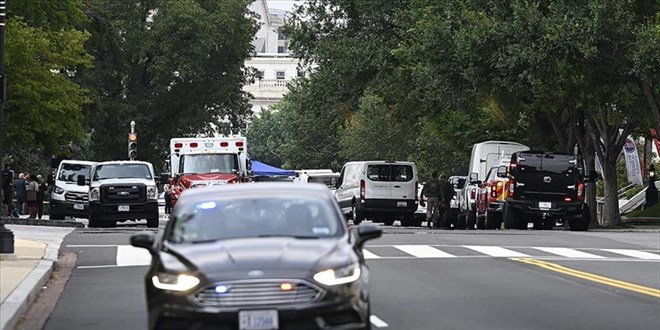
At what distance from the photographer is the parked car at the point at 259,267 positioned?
11.3 metres

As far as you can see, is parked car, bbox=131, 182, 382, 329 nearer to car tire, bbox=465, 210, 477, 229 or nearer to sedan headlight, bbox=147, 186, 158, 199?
sedan headlight, bbox=147, 186, 158, 199

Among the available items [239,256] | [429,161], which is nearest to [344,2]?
[429,161]

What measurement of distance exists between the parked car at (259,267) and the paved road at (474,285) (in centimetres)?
261

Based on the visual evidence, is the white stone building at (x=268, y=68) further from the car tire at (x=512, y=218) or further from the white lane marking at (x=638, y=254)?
the white lane marking at (x=638, y=254)

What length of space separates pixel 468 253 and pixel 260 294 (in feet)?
52.4

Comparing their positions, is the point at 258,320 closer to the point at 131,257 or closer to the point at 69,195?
the point at 131,257

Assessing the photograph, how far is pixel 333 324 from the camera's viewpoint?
11406mm

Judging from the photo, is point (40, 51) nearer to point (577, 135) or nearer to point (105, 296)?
point (577, 135)

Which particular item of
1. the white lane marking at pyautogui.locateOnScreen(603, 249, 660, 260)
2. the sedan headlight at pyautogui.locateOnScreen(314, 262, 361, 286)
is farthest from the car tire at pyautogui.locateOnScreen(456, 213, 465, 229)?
the sedan headlight at pyautogui.locateOnScreen(314, 262, 361, 286)

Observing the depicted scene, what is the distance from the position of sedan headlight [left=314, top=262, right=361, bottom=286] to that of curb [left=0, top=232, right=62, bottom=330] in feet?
13.4

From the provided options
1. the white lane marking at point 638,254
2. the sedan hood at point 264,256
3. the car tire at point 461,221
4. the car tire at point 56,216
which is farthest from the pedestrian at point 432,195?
the sedan hood at point 264,256

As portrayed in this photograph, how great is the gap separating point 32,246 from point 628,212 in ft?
131

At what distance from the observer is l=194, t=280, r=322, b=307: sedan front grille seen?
443 inches

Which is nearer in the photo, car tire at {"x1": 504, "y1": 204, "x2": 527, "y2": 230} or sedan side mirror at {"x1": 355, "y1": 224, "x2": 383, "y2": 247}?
sedan side mirror at {"x1": 355, "y1": 224, "x2": 383, "y2": 247}
